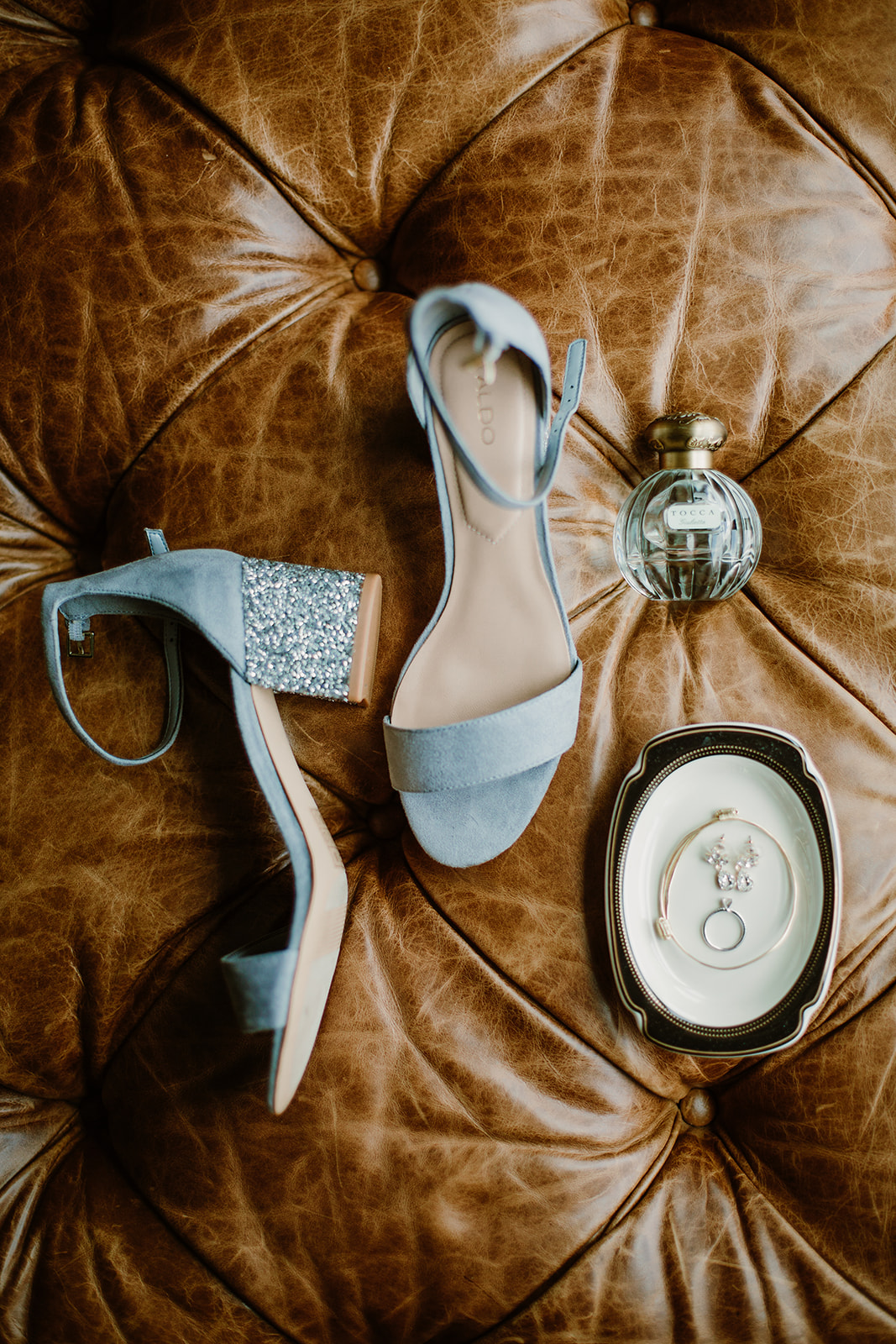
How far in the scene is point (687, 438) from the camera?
0.50 metres

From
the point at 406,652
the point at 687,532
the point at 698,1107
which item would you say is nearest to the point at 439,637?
the point at 406,652

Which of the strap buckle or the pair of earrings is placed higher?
the strap buckle

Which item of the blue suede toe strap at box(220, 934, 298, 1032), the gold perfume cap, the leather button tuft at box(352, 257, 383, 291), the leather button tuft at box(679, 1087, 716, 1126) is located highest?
the leather button tuft at box(352, 257, 383, 291)

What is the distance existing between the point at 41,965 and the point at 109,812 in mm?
119

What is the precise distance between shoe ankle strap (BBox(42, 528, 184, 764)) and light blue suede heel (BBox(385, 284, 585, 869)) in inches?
6.3

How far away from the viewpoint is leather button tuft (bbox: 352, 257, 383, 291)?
1.94ft

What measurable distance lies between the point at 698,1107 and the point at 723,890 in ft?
0.50

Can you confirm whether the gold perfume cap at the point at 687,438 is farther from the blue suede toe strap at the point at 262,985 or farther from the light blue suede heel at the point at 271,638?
the blue suede toe strap at the point at 262,985

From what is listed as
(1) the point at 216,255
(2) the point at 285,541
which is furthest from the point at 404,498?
(1) the point at 216,255

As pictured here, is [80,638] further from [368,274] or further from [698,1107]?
[698,1107]

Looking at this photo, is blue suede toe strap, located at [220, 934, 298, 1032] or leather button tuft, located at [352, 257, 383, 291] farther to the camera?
leather button tuft, located at [352, 257, 383, 291]

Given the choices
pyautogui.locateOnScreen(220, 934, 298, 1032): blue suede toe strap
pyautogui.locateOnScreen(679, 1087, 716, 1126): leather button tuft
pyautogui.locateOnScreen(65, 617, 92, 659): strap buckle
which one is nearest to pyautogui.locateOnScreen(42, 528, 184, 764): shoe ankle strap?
pyautogui.locateOnScreen(65, 617, 92, 659): strap buckle

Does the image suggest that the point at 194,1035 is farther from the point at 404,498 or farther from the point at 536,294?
the point at 536,294

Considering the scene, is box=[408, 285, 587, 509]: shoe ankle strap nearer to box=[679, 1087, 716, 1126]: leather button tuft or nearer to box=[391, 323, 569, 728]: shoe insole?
box=[391, 323, 569, 728]: shoe insole
